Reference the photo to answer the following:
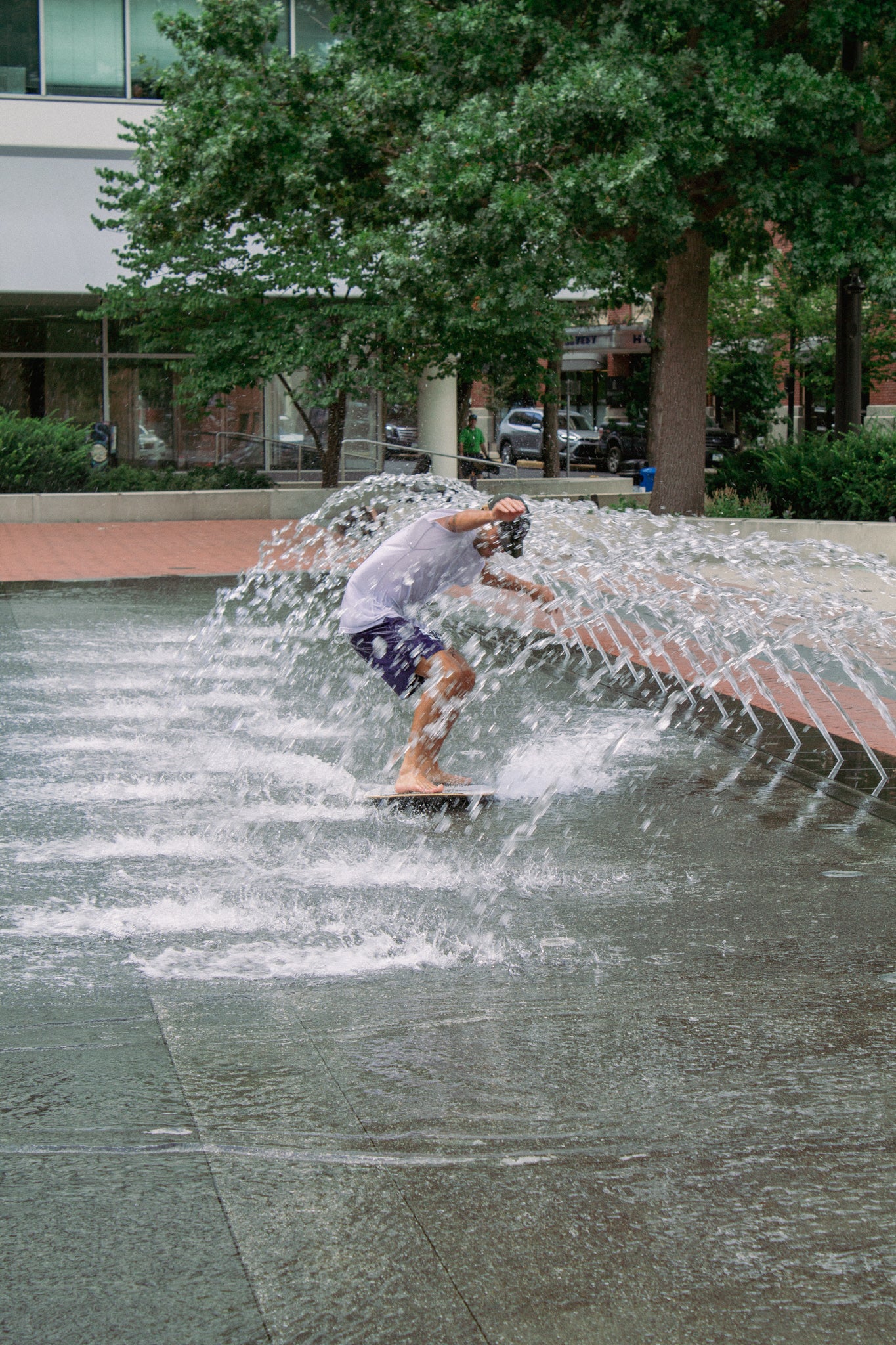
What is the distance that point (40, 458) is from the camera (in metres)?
25.1

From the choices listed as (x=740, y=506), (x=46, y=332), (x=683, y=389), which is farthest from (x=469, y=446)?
(x=683, y=389)

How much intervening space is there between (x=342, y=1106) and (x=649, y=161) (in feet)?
43.8

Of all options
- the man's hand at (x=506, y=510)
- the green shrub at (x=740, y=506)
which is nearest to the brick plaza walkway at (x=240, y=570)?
the man's hand at (x=506, y=510)

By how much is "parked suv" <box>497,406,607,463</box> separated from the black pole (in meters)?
27.3

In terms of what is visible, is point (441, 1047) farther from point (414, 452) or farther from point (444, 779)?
point (414, 452)

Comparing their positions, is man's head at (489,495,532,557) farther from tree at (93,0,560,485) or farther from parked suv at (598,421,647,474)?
parked suv at (598,421,647,474)

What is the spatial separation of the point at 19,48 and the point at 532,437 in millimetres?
23099

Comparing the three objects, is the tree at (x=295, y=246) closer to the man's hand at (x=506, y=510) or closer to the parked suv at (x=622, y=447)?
the man's hand at (x=506, y=510)

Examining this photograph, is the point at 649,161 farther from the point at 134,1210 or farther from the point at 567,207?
the point at 134,1210

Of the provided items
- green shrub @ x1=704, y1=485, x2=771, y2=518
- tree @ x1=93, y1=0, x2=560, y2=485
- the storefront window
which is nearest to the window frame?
tree @ x1=93, y1=0, x2=560, y2=485

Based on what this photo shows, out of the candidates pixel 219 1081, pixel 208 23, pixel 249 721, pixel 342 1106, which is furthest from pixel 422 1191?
pixel 208 23

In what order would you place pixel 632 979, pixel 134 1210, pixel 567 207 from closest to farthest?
pixel 134 1210
pixel 632 979
pixel 567 207

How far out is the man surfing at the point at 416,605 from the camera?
23.3 feet

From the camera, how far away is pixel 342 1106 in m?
3.99
